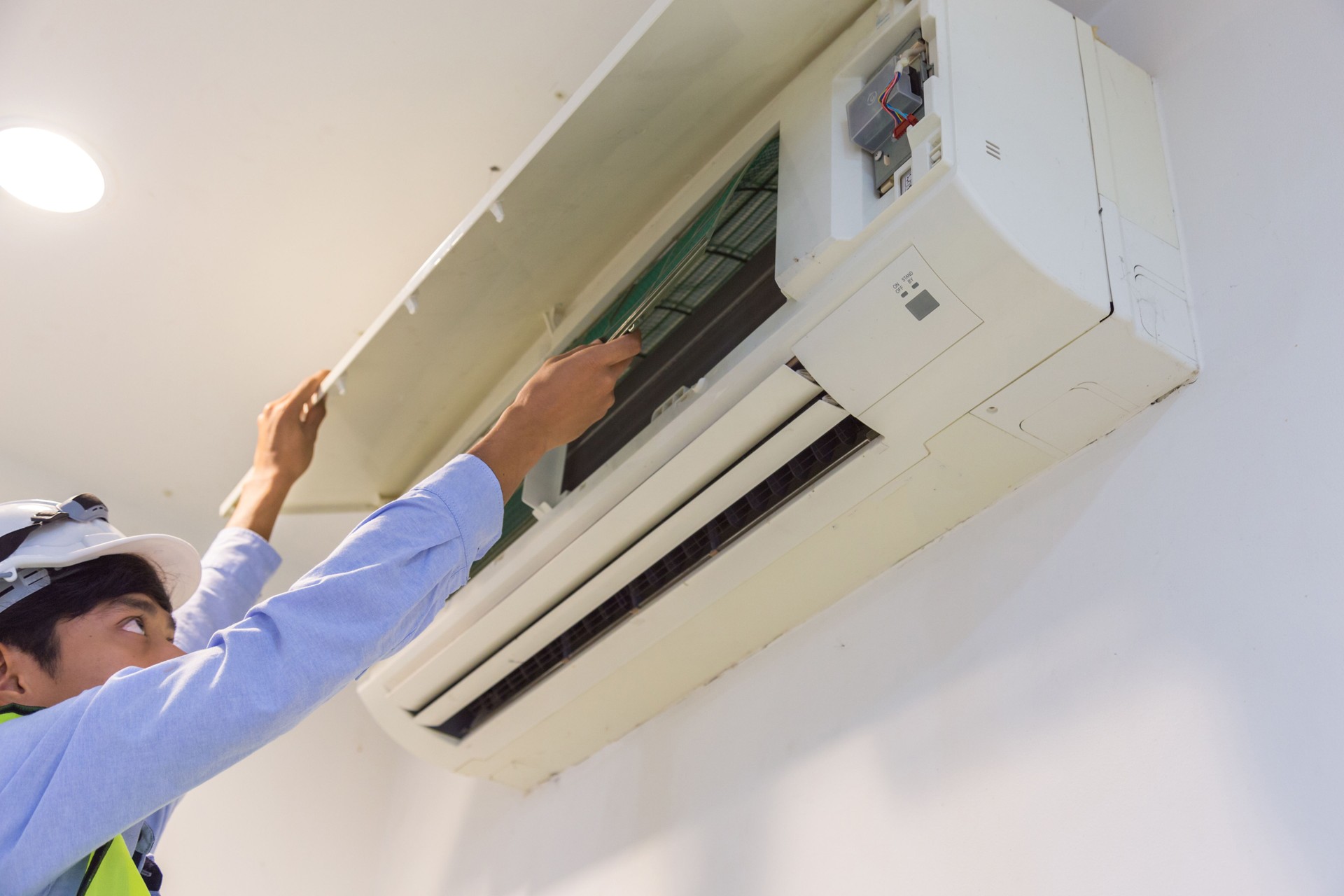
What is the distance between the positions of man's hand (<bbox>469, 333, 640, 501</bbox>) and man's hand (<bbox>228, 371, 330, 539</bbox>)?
66cm

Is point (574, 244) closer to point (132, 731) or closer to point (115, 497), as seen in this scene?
point (132, 731)

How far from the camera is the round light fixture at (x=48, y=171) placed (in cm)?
163

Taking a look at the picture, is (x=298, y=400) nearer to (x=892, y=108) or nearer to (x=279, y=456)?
(x=279, y=456)

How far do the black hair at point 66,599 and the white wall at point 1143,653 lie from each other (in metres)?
0.74

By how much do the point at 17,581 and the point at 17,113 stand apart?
3.09ft

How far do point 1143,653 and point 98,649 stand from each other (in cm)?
99

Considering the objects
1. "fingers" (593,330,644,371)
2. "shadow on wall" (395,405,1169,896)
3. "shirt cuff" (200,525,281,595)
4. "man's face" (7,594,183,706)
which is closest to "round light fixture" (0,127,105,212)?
"shirt cuff" (200,525,281,595)

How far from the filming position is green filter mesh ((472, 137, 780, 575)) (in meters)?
1.24

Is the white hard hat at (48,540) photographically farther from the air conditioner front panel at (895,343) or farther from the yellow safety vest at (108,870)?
the air conditioner front panel at (895,343)

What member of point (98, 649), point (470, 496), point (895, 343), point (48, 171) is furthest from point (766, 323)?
point (48, 171)

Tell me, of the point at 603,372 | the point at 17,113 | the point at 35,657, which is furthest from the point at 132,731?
the point at 17,113

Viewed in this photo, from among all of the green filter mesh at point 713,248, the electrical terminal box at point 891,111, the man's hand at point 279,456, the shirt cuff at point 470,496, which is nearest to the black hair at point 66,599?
the shirt cuff at point 470,496

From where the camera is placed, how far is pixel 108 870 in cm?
90

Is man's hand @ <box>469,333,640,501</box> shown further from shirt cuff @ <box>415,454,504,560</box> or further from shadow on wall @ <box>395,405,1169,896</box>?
shadow on wall @ <box>395,405,1169,896</box>
